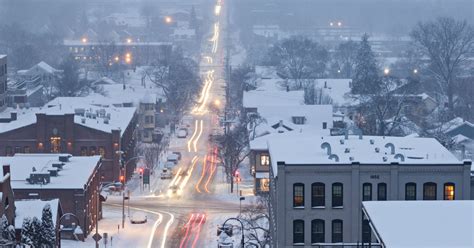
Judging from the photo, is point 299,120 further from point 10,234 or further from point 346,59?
point 346,59

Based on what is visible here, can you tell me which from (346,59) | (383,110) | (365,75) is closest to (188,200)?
(383,110)

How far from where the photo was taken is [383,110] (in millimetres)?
102250

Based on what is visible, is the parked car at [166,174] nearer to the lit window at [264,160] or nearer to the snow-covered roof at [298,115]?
the snow-covered roof at [298,115]

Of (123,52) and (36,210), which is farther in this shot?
(123,52)

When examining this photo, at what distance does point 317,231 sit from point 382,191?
407cm

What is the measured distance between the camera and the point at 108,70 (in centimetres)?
16775

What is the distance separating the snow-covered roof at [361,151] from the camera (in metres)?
58.4

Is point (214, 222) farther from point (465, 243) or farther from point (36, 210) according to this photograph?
point (465, 243)

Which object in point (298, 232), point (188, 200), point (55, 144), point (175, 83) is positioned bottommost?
point (188, 200)

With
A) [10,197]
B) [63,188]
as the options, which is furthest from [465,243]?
[63,188]

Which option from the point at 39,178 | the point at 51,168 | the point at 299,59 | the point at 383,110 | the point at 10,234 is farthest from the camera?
the point at 299,59

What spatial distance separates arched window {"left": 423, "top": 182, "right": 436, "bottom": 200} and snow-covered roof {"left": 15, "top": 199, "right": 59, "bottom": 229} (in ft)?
69.9

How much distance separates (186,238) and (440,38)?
285 ft

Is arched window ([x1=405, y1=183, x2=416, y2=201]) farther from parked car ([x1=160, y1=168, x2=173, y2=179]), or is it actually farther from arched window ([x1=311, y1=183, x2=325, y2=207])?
parked car ([x1=160, y1=168, x2=173, y2=179])
